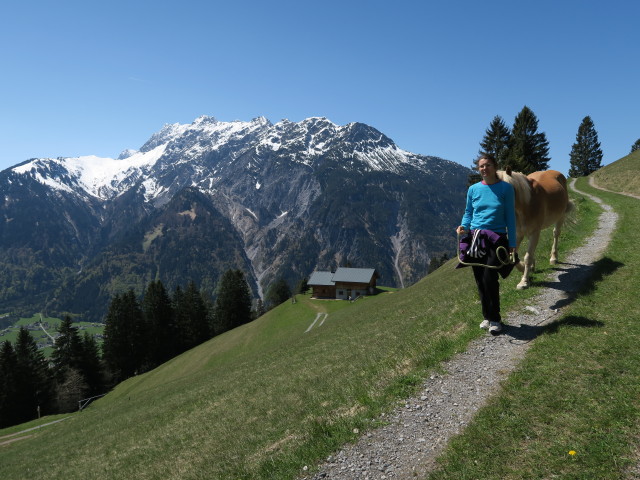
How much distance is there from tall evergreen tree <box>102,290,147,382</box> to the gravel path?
85152mm

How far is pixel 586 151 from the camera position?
118 meters

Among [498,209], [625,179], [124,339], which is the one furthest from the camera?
[124,339]

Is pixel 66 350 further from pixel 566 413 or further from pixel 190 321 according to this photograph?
pixel 566 413

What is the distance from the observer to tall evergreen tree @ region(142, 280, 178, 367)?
82.4 metres

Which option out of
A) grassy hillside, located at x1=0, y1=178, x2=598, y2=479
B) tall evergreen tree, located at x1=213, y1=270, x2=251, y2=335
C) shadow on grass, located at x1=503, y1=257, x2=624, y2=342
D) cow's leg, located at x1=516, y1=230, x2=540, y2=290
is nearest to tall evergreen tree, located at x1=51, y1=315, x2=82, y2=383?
tall evergreen tree, located at x1=213, y1=270, x2=251, y2=335

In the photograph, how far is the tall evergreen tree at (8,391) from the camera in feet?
193

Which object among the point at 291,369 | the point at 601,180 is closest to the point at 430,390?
the point at 291,369

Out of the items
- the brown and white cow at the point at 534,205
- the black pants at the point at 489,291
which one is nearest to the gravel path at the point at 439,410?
the black pants at the point at 489,291

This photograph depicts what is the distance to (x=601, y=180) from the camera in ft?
221

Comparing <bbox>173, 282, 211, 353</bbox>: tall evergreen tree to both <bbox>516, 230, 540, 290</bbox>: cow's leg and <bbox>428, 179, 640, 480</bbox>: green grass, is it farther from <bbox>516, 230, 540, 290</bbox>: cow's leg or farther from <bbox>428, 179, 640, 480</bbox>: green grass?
<bbox>428, 179, 640, 480</bbox>: green grass

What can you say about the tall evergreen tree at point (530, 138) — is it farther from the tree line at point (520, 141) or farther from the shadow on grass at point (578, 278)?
the shadow on grass at point (578, 278)

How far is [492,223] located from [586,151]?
14090 centimetres

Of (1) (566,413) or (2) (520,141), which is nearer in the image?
(1) (566,413)

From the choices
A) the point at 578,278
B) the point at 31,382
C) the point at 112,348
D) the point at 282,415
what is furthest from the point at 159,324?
the point at 578,278
